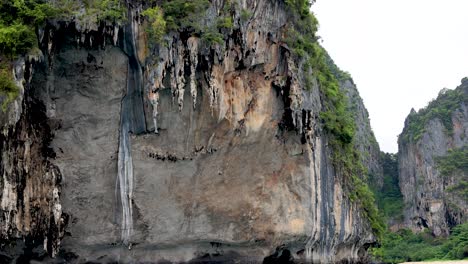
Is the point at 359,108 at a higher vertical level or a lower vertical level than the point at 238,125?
higher

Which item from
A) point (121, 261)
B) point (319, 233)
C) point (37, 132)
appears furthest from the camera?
point (319, 233)

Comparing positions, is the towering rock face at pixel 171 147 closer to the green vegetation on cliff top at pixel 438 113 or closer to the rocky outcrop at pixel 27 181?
the rocky outcrop at pixel 27 181

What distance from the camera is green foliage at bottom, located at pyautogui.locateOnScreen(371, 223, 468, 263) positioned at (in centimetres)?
4631

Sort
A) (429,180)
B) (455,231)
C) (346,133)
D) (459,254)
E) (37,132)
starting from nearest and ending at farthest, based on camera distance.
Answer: (37,132) < (346,133) < (459,254) < (455,231) < (429,180)

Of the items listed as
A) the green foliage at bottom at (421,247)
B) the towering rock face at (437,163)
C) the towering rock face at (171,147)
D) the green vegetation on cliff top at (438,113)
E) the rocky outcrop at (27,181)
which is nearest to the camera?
the rocky outcrop at (27,181)

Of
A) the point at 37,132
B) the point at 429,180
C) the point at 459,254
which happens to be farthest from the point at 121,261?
the point at 429,180

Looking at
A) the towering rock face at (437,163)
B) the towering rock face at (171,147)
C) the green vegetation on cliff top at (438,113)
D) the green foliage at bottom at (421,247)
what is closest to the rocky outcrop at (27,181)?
the towering rock face at (171,147)

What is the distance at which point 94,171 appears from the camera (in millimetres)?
17203

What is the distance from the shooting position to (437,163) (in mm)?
59344

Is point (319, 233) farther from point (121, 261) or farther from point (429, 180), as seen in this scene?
point (429, 180)

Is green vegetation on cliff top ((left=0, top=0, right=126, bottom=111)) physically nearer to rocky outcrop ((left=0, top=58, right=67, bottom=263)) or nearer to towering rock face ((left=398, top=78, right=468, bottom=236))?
rocky outcrop ((left=0, top=58, right=67, bottom=263))

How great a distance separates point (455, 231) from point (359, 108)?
21827 millimetres

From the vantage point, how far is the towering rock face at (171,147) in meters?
16.4

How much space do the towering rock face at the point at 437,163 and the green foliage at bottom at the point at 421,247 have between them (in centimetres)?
154
